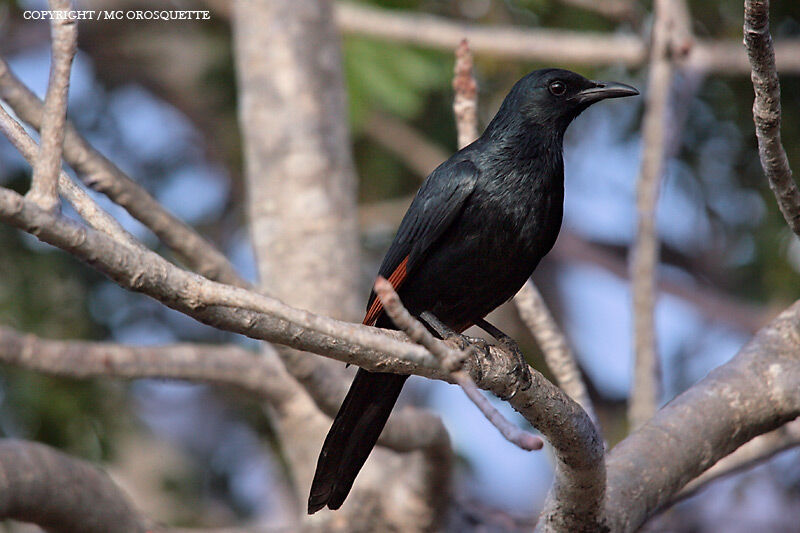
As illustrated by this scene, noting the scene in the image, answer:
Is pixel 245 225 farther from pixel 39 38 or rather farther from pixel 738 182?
pixel 738 182

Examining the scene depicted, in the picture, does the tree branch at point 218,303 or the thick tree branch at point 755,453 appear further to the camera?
the thick tree branch at point 755,453

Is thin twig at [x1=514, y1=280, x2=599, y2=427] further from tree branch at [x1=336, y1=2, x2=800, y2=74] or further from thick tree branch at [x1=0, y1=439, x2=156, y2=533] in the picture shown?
tree branch at [x1=336, y1=2, x2=800, y2=74]

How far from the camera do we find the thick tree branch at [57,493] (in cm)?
307

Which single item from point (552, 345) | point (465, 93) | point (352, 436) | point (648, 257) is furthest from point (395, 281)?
point (648, 257)

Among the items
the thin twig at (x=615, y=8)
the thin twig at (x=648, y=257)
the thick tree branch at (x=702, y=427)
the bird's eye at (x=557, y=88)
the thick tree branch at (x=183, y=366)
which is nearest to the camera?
the thick tree branch at (x=702, y=427)

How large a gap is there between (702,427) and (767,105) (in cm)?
96

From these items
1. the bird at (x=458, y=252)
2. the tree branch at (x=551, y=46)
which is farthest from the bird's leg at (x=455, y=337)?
the tree branch at (x=551, y=46)

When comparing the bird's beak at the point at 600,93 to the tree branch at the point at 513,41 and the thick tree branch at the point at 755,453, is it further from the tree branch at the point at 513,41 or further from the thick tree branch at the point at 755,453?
the tree branch at the point at 513,41

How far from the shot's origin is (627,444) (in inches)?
113

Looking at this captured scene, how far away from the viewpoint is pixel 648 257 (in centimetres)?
403

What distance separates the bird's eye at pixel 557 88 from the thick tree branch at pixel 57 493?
2.13 m

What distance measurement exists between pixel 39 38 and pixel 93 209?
18.4 ft

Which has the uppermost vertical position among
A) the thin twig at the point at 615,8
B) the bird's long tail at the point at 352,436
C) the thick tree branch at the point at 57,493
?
the thin twig at the point at 615,8

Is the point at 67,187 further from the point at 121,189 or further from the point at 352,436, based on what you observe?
the point at 352,436
